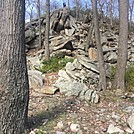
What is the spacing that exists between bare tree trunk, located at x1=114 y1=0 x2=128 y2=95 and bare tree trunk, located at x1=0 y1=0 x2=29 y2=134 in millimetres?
4454

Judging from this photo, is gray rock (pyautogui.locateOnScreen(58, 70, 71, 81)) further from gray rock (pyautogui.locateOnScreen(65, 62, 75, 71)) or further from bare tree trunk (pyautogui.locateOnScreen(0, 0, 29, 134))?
bare tree trunk (pyautogui.locateOnScreen(0, 0, 29, 134))

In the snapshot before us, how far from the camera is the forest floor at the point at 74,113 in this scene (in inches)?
183

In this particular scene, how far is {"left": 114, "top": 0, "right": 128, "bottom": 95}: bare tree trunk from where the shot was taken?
7613 millimetres

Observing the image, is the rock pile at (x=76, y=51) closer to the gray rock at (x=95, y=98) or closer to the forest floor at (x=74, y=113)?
the gray rock at (x=95, y=98)

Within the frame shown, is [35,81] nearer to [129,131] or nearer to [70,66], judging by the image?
[70,66]

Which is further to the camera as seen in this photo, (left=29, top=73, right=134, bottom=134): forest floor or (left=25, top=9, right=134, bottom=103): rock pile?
(left=25, top=9, right=134, bottom=103): rock pile

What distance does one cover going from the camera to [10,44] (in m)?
3.88

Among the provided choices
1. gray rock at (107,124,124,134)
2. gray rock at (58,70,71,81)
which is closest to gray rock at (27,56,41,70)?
gray rock at (58,70,71,81)

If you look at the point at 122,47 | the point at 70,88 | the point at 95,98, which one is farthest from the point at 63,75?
the point at 122,47

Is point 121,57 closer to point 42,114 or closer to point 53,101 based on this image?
point 53,101

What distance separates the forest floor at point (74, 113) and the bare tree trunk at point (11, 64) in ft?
1.89

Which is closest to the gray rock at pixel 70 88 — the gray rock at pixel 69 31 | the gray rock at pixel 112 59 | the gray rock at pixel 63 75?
the gray rock at pixel 63 75

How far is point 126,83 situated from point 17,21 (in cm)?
525

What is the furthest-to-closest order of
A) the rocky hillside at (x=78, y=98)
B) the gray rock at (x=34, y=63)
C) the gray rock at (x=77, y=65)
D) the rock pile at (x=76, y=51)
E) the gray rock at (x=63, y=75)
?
the gray rock at (x=34, y=63) → the gray rock at (x=77, y=65) → the gray rock at (x=63, y=75) → the rock pile at (x=76, y=51) → the rocky hillside at (x=78, y=98)
